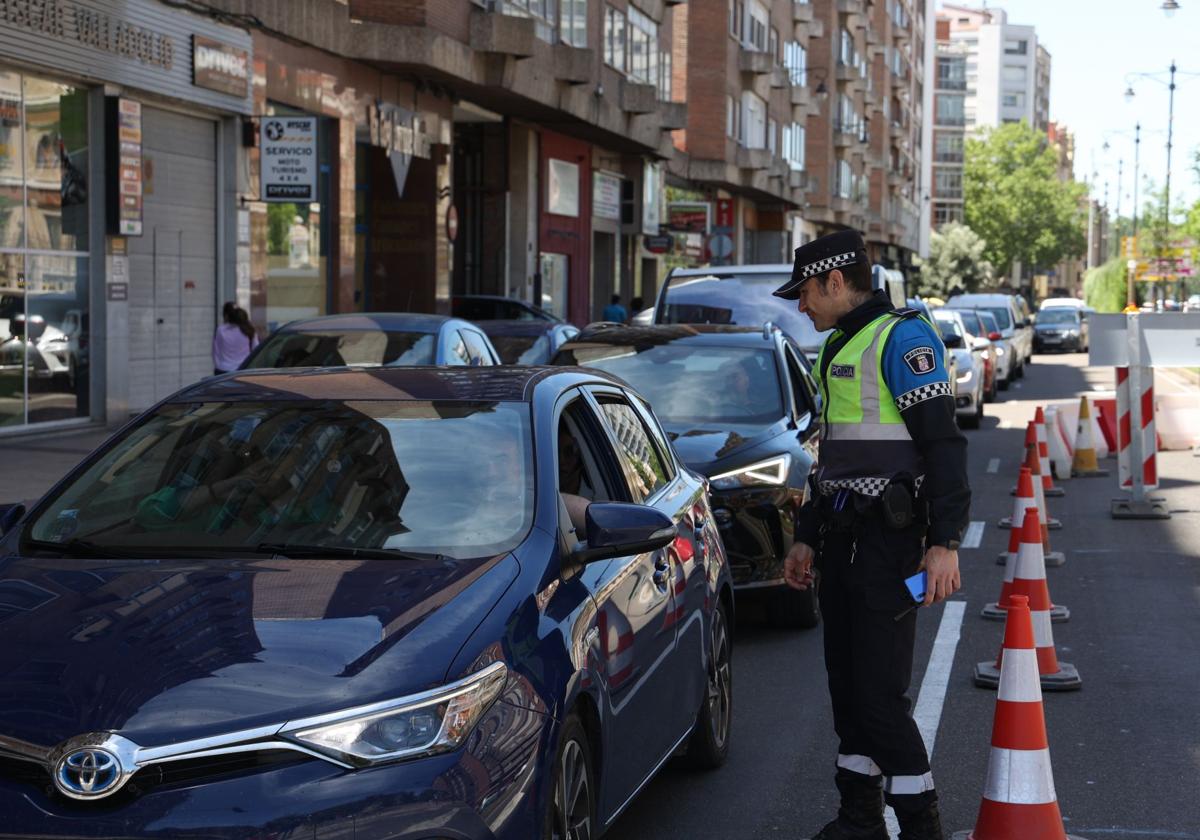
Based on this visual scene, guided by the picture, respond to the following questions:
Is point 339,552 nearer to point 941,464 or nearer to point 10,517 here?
point 10,517

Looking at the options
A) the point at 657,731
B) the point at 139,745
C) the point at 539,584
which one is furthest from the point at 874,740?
the point at 139,745

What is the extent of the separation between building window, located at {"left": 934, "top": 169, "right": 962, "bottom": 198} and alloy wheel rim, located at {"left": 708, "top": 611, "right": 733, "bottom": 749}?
139 metres

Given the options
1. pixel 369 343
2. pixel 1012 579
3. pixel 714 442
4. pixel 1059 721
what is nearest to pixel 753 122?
pixel 369 343

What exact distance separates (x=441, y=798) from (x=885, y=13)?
90.1m

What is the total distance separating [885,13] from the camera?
89.6 m

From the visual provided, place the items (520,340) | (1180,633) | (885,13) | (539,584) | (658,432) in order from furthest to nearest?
(885,13) → (520,340) → (1180,633) → (658,432) → (539,584)

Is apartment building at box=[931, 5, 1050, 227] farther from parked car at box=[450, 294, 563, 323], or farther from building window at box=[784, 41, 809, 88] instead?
parked car at box=[450, 294, 563, 323]

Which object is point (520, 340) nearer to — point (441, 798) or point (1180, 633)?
point (1180, 633)

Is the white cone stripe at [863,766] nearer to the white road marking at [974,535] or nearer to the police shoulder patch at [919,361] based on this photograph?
the police shoulder patch at [919,361]

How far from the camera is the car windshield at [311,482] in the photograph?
470 cm

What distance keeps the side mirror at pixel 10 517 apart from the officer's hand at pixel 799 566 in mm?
2320

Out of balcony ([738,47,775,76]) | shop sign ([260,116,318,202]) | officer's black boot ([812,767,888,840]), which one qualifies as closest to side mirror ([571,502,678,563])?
officer's black boot ([812,767,888,840])

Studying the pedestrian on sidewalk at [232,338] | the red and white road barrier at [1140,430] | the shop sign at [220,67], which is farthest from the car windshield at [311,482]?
the shop sign at [220,67]

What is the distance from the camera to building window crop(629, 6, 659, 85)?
132ft
